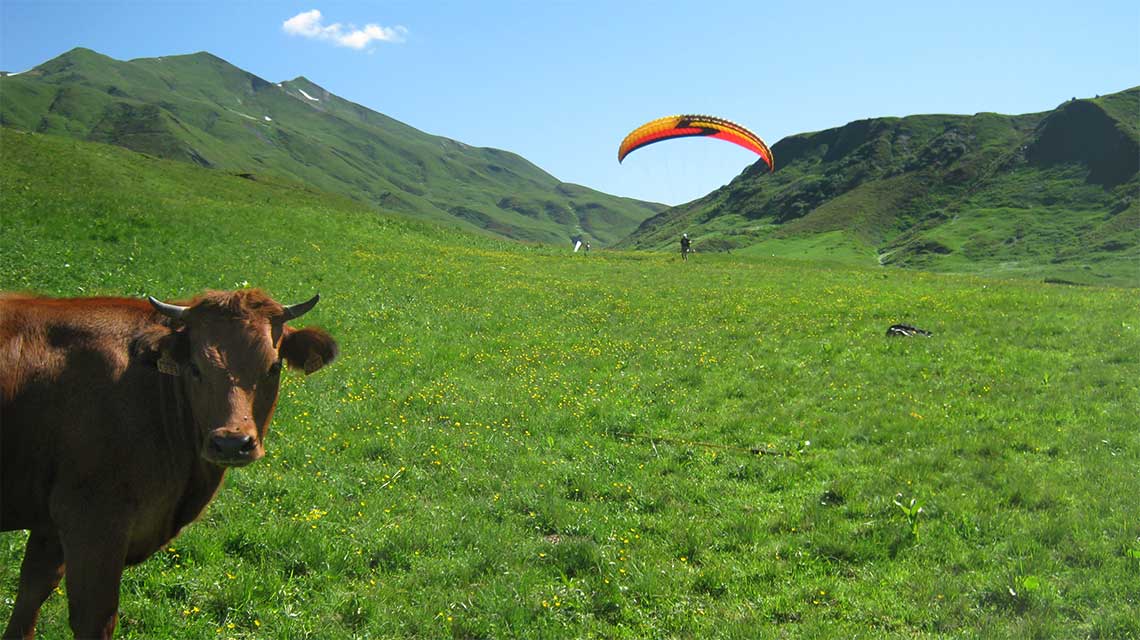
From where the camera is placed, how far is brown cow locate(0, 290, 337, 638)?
5.38 m

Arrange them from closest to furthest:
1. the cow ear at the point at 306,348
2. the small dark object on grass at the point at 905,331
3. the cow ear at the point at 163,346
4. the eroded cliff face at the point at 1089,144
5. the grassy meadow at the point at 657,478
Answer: the cow ear at the point at 163,346 < the cow ear at the point at 306,348 < the grassy meadow at the point at 657,478 < the small dark object on grass at the point at 905,331 < the eroded cliff face at the point at 1089,144

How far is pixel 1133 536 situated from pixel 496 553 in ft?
27.2

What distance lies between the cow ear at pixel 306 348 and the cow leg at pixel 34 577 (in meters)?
2.52

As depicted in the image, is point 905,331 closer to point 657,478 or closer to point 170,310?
point 657,478

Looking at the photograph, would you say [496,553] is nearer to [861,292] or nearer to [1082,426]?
[1082,426]

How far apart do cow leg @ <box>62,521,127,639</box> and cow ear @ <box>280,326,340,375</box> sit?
200 cm

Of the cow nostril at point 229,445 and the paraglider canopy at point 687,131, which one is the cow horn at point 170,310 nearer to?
the cow nostril at point 229,445

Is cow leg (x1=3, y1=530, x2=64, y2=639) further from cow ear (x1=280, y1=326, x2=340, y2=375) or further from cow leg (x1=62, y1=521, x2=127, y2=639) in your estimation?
cow ear (x1=280, y1=326, x2=340, y2=375)

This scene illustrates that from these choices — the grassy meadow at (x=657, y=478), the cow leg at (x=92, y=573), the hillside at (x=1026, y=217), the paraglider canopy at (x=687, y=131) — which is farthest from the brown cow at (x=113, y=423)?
the hillside at (x=1026, y=217)

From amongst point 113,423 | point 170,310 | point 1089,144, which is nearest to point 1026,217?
point 1089,144

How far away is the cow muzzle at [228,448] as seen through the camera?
5324mm

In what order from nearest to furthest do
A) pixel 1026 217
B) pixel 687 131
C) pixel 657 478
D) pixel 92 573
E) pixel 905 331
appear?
pixel 92 573 < pixel 657 478 < pixel 905 331 < pixel 687 131 < pixel 1026 217

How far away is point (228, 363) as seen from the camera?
5.75 m

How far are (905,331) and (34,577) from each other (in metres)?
23.0
